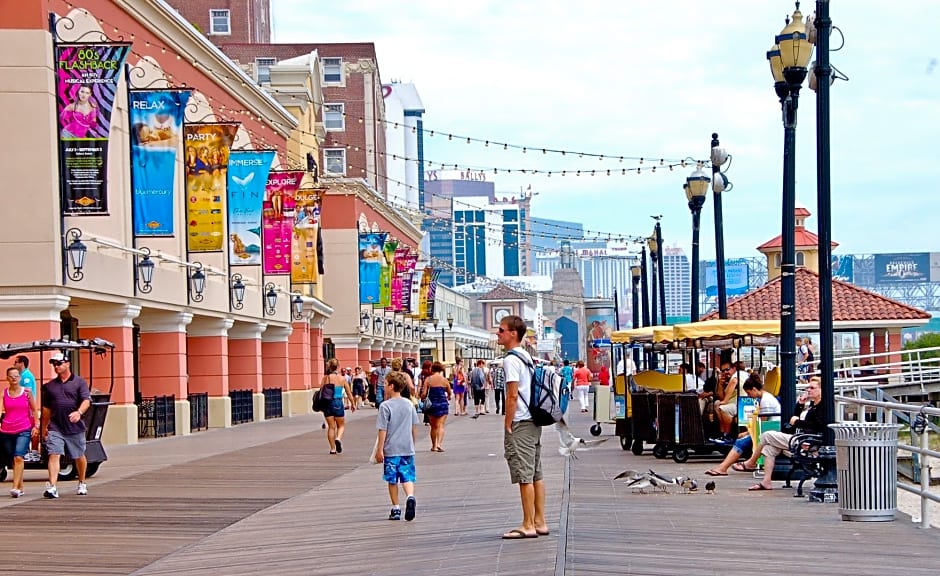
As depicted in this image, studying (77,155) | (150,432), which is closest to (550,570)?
(77,155)

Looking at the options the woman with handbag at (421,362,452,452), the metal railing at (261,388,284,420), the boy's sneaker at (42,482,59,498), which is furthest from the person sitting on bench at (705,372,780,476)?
the metal railing at (261,388,284,420)

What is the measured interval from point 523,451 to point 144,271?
1985cm

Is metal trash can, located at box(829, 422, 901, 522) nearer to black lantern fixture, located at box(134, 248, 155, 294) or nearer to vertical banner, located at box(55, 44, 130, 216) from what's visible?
vertical banner, located at box(55, 44, 130, 216)

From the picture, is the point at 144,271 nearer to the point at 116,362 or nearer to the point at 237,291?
the point at 116,362

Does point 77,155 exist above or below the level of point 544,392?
above

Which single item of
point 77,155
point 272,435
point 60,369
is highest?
point 77,155

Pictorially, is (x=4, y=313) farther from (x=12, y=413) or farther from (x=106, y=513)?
(x=106, y=513)

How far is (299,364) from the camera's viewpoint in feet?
168

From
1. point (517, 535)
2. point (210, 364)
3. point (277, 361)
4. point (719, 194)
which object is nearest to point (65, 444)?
point (517, 535)

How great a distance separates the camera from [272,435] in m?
33.5

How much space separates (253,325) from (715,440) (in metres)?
23.7

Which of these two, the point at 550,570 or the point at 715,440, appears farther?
Answer: the point at 715,440

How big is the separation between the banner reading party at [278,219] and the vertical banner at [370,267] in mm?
18646

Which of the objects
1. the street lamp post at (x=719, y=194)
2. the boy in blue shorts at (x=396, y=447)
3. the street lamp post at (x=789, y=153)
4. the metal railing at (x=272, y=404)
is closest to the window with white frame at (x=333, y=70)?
the metal railing at (x=272, y=404)
